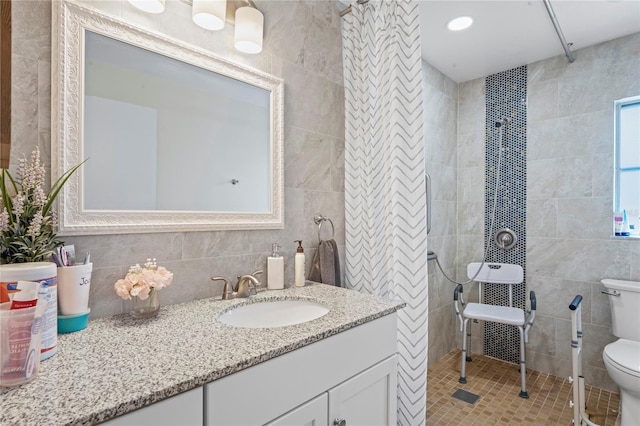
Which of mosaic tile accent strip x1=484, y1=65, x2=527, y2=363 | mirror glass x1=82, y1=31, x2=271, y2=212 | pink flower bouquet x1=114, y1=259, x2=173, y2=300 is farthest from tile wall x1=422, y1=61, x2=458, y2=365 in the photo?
pink flower bouquet x1=114, y1=259, x2=173, y2=300

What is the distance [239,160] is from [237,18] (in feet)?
1.94

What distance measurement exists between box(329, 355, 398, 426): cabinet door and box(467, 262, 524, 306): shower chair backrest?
68.7 inches

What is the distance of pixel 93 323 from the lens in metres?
1.01

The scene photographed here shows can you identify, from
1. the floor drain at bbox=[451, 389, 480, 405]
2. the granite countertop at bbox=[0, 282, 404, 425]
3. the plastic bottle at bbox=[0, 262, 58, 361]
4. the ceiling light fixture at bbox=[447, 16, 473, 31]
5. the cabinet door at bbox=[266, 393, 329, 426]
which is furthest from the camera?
the floor drain at bbox=[451, 389, 480, 405]

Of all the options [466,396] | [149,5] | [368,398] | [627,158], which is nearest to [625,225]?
[627,158]

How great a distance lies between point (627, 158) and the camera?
2250 mm

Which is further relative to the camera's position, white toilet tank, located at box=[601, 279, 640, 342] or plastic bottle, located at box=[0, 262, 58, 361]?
white toilet tank, located at box=[601, 279, 640, 342]

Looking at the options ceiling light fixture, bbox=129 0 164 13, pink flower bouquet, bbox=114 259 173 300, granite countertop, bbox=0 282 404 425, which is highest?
ceiling light fixture, bbox=129 0 164 13

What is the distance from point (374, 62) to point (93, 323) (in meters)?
1.70

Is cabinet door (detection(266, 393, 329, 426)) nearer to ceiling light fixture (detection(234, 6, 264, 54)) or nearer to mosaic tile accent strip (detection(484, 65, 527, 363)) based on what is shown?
ceiling light fixture (detection(234, 6, 264, 54))

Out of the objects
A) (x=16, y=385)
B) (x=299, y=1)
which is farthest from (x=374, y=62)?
(x=16, y=385)

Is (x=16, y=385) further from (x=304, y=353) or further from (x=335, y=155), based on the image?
(x=335, y=155)

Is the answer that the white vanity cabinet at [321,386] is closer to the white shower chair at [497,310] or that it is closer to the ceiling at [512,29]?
the white shower chair at [497,310]

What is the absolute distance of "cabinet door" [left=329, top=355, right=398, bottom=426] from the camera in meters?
1.04
